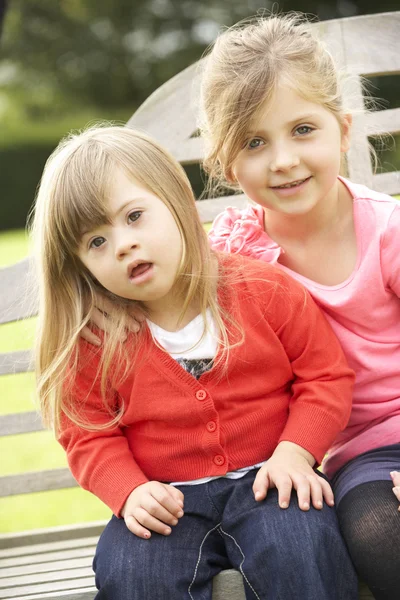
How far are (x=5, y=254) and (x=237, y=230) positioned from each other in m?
4.78

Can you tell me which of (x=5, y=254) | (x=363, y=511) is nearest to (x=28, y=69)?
(x=5, y=254)

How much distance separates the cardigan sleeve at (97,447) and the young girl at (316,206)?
39 centimetres

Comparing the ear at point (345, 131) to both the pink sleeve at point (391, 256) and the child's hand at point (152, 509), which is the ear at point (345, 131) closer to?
the pink sleeve at point (391, 256)

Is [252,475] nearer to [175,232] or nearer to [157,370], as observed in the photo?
[157,370]

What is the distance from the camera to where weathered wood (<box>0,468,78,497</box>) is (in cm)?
200

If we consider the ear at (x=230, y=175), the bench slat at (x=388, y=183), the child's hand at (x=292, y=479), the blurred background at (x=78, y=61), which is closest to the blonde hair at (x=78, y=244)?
the ear at (x=230, y=175)

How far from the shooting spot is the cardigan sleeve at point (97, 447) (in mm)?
1487

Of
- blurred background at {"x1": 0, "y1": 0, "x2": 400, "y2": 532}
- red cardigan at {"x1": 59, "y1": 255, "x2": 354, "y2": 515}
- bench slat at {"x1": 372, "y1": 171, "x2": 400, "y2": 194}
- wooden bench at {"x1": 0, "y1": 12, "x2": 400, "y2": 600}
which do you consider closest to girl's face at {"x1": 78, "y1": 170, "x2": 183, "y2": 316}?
red cardigan at {"x1": 59, "y1": 255, "x2": 354, "y2": 515}

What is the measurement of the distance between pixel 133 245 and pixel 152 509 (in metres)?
0.46

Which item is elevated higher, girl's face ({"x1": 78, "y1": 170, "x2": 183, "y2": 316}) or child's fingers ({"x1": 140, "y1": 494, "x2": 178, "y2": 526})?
girl's face ({"x1": 78, "y1": 170, "x2": 183, "y2": 316})

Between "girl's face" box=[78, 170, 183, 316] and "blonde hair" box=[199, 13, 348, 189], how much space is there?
0.22m

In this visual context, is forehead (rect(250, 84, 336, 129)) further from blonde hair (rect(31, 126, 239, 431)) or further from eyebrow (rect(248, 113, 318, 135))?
blonde hair (rect(31, 126, 239, 431))

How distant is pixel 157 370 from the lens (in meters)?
1.54

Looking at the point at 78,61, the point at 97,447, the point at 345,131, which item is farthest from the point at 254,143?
the point at 78,61
